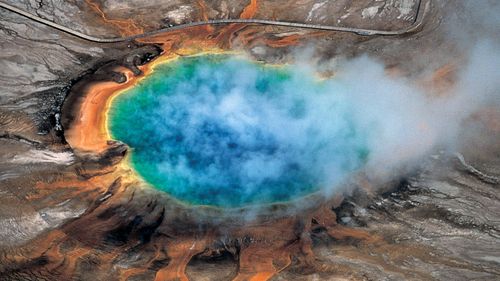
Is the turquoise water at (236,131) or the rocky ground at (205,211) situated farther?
the turquoise water at (236,131)

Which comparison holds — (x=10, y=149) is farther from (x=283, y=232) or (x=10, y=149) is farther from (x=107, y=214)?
(x=283, y=232)

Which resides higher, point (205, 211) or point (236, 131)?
point (236, 131)

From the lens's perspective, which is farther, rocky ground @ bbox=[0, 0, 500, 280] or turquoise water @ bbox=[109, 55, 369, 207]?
turquoise water @ bbox=[109, 55, 369, 207]

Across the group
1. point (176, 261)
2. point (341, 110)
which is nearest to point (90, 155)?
point (176, 261)

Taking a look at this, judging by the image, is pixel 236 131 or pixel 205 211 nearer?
pixel 205 211
